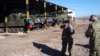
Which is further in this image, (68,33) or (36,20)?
(36,20)

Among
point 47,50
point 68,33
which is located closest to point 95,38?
point 68,33

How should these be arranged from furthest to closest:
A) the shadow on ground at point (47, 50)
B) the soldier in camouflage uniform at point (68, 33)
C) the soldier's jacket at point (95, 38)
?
the shadow on ground at point (47, 50) < the soldier in camouflage uniform at point (68, 33) < the soldier's jacket at point (95, 38)

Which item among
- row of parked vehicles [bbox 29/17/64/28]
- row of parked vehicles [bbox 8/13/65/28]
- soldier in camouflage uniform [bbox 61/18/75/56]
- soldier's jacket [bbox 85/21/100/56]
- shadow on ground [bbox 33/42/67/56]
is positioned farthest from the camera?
row of parked vehicles [bbox 29/17/64/28]

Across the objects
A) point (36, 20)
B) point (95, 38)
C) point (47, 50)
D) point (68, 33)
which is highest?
point (95, 38)

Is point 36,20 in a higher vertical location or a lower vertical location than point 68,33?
lower

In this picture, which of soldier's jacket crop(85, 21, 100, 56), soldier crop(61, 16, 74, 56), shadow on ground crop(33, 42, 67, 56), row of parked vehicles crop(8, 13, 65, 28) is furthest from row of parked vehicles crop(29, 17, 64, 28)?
soldier's jacket crop(85, 21, 100, 56)

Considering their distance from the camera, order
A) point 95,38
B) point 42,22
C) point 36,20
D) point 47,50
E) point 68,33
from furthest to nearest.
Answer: point 42,22
point 36,20
point 47,50
point 68,33
point 95,38

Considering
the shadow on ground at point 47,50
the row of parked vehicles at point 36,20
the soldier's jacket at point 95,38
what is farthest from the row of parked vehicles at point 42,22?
the soldier's jacket at point 95,38

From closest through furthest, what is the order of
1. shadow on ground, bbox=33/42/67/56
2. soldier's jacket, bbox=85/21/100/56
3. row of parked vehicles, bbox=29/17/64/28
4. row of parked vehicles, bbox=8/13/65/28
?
soldier's jacket, bbox=85/21/100/56 < shadow on ground, bbox=33/42/67/56 < row of parked vehicles, bbox=8/13/65/28 < row of parked vehicles, bbox=29/17/64/28

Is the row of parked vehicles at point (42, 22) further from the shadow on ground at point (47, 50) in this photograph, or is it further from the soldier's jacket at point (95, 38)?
the soldier's jacket at point (95, 38)

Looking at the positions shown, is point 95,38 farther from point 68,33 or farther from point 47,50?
point 47,50

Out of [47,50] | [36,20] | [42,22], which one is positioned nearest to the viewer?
[47,50]

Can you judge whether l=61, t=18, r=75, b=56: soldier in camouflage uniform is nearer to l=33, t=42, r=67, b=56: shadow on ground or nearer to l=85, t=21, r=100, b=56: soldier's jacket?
l=33, t=42, r=67, b=56: shadow on ground

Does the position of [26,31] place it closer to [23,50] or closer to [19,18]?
[19,18]
